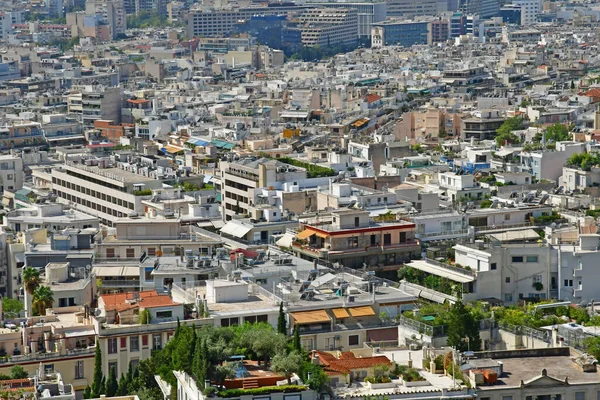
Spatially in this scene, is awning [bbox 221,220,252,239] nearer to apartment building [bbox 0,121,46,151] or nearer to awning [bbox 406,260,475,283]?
awning [bbox 406,260,475,283]

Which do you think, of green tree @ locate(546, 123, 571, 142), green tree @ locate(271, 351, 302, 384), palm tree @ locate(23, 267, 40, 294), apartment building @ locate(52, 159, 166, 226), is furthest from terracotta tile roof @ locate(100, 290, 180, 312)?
green tree @ locate(546, 123, 571, 142)

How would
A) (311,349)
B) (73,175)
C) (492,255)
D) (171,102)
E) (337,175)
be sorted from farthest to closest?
(171,102), (73,175), (337,175), (492,255), (311,349)

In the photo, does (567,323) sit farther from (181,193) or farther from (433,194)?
(181,193)

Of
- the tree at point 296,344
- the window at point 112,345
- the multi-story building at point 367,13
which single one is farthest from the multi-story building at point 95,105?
the multi-story building at point 367,13

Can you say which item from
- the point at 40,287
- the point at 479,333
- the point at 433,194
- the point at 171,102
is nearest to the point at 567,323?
the point at 479,333

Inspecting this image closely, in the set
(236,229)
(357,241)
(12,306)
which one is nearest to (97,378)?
(12,306)

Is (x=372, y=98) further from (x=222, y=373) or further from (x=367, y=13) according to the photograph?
(x=367, y=13)
